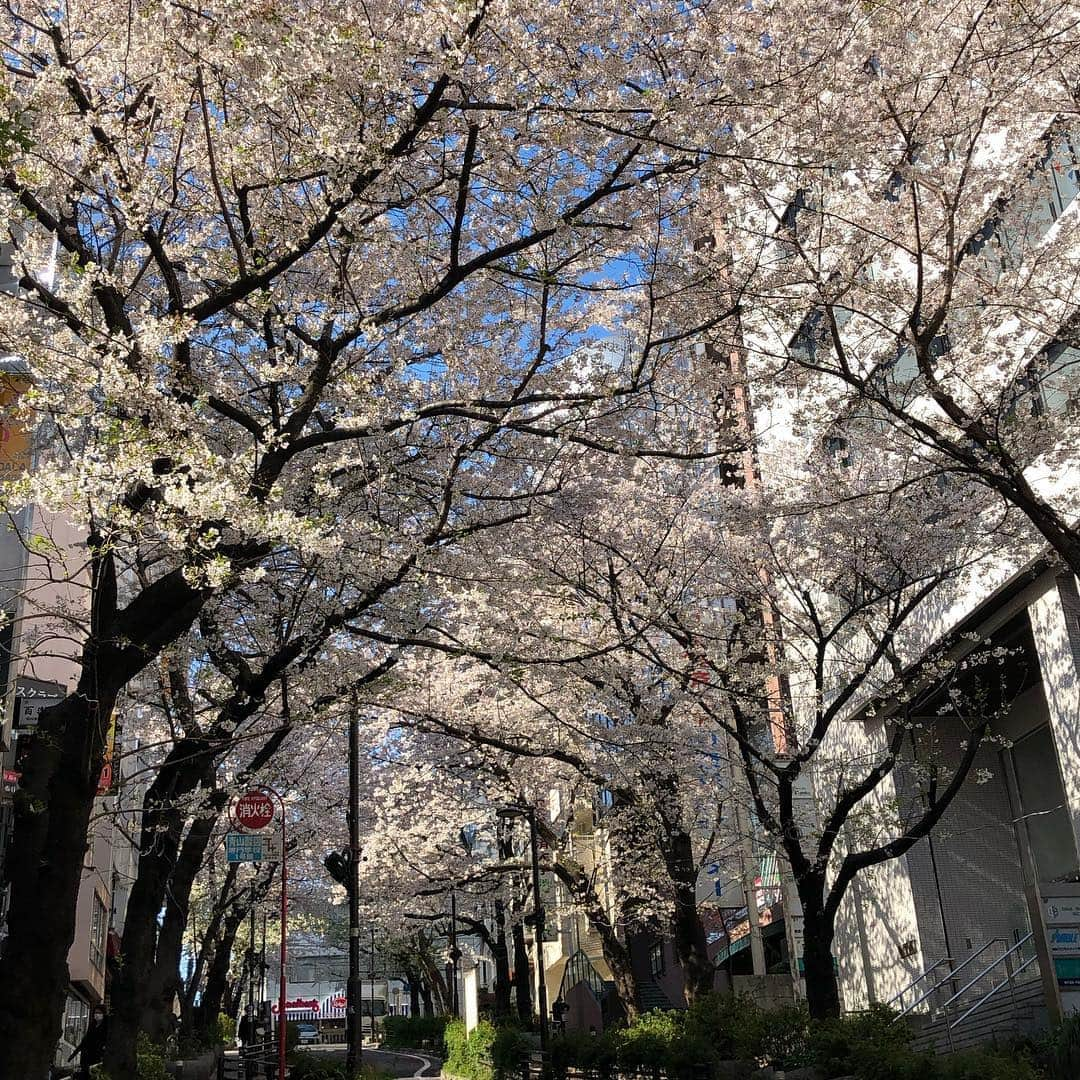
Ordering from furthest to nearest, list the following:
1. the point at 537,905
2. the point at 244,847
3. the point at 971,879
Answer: the point at 537,905 < the point at 971,879 < the point at 244,847

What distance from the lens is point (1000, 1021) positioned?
14.8 meters

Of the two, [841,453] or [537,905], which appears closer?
[841,453]

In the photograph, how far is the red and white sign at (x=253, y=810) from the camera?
13.3 metres

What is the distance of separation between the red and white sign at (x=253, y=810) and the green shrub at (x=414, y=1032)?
3422cm

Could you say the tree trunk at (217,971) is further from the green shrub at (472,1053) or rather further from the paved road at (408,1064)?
the green shrub at (472,1053)

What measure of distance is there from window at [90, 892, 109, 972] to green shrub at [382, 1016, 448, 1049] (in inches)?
653

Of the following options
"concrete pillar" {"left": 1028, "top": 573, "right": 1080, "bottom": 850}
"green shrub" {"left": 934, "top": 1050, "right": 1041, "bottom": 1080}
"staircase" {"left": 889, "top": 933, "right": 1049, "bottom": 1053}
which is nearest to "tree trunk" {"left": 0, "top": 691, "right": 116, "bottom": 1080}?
"green shrub" {"left": 934, "top": 1050, "right": 1041, "bottom": 1080}

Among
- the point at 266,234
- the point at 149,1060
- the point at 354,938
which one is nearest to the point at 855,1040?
the point at 354,938

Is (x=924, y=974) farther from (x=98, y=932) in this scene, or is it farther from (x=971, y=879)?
(x=98, y=932)

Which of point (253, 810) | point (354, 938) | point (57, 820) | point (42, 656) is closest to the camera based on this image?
point (57, 820)

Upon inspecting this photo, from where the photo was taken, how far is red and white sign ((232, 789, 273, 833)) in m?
13.3

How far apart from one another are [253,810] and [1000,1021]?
10330mm

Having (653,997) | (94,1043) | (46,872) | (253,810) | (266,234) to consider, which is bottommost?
(94,1043)

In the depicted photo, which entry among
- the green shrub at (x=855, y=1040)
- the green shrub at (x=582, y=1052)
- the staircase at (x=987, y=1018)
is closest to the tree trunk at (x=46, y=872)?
the green shrub at (x=855, y=1040)
